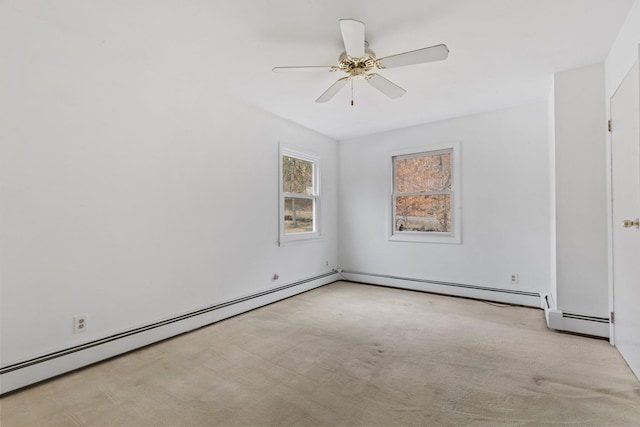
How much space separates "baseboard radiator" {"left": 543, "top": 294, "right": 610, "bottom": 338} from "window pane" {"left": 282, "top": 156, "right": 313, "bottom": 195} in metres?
3.26

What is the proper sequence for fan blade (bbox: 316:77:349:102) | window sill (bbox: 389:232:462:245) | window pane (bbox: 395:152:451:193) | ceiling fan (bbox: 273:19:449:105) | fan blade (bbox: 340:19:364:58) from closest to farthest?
fan blade (bbox: 340:19:364:58), ceiling fan (bbox: 273:19:449:105), fan blade (bbox: 316:77:349:102), window sill (bbox: 389:232:462:245), window pane (bbox: 395:152:451:193)

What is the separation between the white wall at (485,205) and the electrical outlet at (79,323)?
367 cm

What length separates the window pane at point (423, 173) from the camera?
4262 mm

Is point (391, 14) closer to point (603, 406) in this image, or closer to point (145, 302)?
point (603, 406)

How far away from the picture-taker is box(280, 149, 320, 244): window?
13.8 ft

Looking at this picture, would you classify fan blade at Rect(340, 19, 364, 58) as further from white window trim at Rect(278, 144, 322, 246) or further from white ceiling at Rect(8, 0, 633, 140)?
white window trim at Rect(278, 144, 322, 246)

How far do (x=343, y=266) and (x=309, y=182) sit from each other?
1.57 metres

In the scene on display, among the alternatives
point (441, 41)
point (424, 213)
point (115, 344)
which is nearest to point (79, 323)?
point (115, 344)

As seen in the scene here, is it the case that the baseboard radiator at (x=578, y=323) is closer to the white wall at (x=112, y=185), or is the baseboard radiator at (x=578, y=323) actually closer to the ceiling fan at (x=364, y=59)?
the ceiling fan at (x=364, y=59)

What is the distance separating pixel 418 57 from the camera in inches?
82.0

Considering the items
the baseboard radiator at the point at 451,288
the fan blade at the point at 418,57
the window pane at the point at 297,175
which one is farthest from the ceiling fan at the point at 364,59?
the baseboard radiator at the point at 451,288

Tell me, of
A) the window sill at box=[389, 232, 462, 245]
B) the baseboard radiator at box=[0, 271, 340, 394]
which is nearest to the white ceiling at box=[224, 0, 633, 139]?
the window sill at box=[389, 232, 462, 245]

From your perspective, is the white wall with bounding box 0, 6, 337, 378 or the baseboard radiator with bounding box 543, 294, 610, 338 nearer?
the white wall with bounding box 0, 6, 337, 378

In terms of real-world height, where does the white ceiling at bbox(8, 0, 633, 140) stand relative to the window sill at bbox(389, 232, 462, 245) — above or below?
above
